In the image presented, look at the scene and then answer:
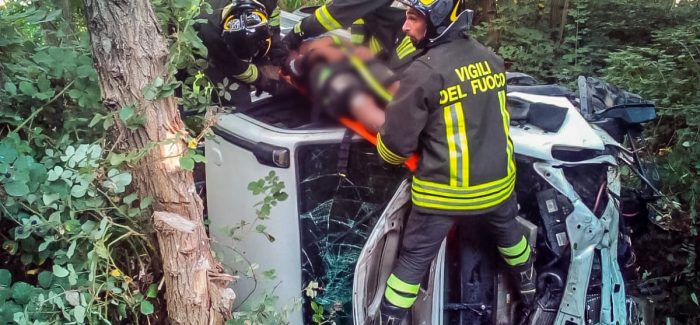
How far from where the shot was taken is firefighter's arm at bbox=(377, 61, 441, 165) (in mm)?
2627

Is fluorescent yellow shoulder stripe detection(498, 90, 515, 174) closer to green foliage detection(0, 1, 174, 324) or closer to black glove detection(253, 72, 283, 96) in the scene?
black glove detection(253, 72, 283, 96)

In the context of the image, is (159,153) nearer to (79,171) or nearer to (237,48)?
(79,171)

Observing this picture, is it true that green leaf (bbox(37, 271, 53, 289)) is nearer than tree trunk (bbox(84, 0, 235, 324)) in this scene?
No

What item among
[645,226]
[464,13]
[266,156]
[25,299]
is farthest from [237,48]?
[645,226]

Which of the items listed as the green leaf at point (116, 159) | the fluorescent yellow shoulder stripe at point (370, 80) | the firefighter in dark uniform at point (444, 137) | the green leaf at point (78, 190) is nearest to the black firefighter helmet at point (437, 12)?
the firefighter in dark uniform at point (444, 137)

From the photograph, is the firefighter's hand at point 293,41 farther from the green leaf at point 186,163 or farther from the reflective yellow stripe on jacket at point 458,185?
the green leaf at point 186,163

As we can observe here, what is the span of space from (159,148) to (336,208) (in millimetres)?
829

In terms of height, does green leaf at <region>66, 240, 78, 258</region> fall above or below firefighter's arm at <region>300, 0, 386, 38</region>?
below

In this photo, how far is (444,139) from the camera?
269cm

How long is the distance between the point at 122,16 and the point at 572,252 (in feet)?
6.46

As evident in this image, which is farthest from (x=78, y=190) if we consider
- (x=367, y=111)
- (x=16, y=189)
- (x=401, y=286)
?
(x=401, y=286)

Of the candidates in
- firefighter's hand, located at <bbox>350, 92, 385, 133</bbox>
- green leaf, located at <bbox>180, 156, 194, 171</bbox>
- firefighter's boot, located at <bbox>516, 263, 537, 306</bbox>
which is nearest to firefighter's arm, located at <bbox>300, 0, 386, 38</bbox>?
firefighter's hand, located at <bbox>350, 92, 385, 133</bbox>

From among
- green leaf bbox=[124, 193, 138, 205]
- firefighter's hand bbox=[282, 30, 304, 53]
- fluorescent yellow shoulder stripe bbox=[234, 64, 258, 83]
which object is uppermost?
firefighter's hand bbox=[282, 30, 304, 53]

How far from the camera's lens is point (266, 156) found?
112 inches
